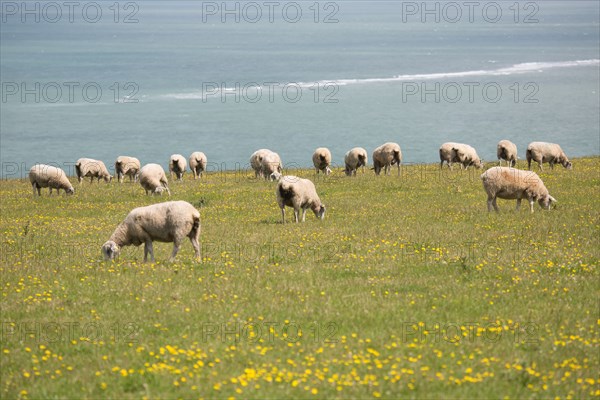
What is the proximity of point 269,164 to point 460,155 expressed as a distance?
1227 cm

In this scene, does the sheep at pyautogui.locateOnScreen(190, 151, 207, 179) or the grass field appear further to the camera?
the sheep at pyautogui.locateOnScreen(190, 151, 207, 179)

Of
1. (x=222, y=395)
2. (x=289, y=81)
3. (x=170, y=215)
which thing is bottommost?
(x=222, y=395)

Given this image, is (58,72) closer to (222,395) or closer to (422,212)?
(422,212)

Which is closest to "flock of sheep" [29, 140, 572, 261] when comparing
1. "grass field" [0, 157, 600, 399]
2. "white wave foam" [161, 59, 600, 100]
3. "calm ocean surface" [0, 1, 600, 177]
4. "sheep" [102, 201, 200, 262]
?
"sheep" [102, 201, 200, 262]

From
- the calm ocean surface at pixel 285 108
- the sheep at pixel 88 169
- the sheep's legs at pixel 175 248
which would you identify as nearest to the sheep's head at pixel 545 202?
the sheep's legs at pixel 175 248

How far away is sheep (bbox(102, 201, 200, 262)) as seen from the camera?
1905cm

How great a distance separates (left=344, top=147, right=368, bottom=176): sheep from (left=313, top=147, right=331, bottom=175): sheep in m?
1.22

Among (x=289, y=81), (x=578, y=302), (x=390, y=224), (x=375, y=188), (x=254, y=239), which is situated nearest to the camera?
(x=578, y=302)

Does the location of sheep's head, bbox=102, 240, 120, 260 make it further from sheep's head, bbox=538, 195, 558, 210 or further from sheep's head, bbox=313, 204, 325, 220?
sheep's head, bbox=538, 195, 558, 210

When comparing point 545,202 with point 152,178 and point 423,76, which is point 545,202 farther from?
point 423,76

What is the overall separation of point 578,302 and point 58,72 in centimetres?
17251

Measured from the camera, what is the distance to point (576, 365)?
11.8 m

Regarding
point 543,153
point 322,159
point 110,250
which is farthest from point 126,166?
point 110,250

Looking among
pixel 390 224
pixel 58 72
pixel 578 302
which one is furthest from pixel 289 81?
pixel 578 302
